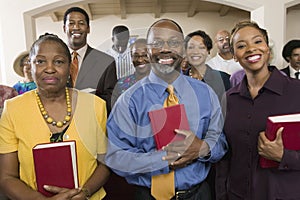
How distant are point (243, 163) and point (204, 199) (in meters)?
0.26

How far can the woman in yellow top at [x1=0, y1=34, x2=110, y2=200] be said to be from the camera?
1.27 meters

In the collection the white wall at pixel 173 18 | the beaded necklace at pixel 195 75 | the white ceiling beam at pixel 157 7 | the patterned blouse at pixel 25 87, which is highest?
the white ceiling beam at pixel 157 7

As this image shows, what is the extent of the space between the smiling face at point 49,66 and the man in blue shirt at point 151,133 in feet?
0.86

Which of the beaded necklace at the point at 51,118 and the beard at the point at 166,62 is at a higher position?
the beard at the point at 166,62

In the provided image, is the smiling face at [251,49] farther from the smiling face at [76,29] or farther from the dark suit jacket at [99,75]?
the smiling face at [76,29]

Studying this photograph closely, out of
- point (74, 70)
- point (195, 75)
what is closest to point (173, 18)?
point (195, 75)

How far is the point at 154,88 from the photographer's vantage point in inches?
54.8

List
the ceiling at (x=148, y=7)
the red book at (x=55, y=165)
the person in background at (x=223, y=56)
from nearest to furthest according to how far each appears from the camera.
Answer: the red book at (x=55, y=165)
the person in background at (x=223, y=56)
the ceiling at (x=148, y=7)

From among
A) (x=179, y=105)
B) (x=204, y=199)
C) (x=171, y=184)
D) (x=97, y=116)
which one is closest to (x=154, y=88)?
(x=179, y=105)

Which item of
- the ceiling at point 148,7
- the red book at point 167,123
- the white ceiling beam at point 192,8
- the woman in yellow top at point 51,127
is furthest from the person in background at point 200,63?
the white ceiling beam at point 192,8

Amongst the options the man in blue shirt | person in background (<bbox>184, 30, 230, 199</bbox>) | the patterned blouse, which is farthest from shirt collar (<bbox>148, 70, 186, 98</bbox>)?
the patterned blouse

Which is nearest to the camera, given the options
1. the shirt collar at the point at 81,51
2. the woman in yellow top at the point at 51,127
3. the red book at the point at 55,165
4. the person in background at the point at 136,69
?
the red book at the point at 55,165

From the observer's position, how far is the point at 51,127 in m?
1.31

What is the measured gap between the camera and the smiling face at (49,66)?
131 cm
